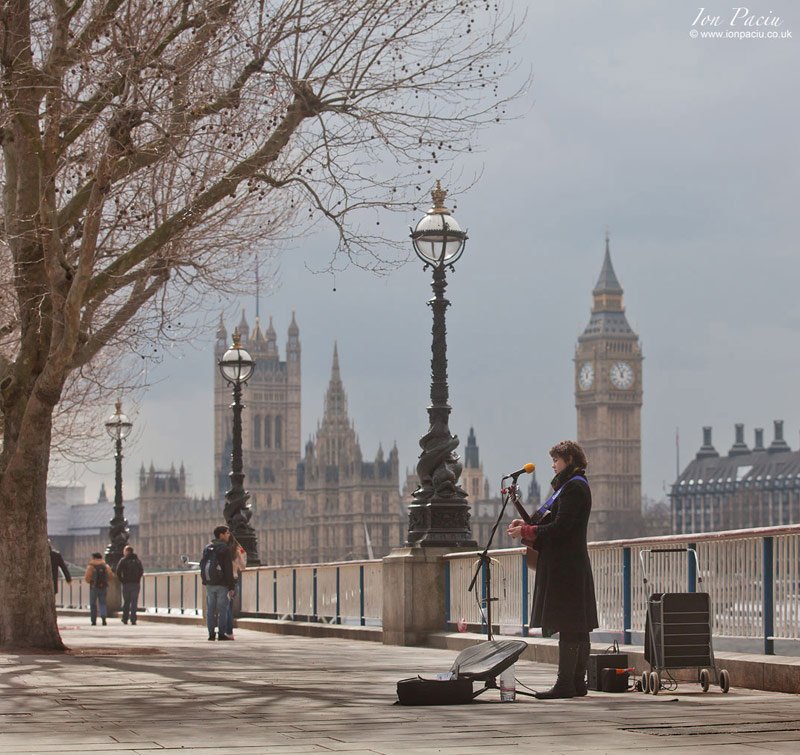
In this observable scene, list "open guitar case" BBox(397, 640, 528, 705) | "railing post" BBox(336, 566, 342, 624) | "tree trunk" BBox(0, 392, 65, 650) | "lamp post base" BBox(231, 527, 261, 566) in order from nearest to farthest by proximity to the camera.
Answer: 1. "open guitar case" BBox(397, 640, 528, 705)
2. "tree trunk" BBox(0, 392, 65, 650)
3. "railing post" BBox(336, 566, 342, 624)
4. "lamp post base" BBox(231, 527, 261, 566)

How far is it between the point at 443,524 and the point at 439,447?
2.76 ft

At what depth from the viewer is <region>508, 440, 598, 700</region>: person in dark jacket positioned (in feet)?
35.6

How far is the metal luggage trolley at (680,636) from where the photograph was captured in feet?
37.2

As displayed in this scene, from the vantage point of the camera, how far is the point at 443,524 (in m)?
19.4

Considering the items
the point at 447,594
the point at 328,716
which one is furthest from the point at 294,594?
the point at 328,716

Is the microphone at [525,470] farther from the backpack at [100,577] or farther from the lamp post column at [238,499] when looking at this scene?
the backpack at [100,577]

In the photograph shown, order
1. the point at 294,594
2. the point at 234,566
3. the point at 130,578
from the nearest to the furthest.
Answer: the point at 234,566, the point at 294,594, the point at 130,578

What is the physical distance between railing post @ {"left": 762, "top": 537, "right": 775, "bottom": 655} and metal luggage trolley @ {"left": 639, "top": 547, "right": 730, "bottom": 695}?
0.80 metres

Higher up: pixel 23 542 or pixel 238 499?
pixel 238 499

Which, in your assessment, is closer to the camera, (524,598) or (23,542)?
(524,598)

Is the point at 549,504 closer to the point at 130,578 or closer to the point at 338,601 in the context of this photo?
the point at 338,601

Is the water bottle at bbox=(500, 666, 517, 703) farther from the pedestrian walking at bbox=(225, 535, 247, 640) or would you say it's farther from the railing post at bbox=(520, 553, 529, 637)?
the pedestrian walking at bbox=(225, 535, 247, 640)

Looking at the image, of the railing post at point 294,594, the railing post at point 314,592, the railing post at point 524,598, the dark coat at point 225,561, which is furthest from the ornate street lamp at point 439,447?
the railing post at point 294,594

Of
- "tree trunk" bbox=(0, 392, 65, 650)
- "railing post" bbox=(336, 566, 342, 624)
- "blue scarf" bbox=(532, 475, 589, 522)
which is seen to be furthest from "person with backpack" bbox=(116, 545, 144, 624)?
"blue scarf" bbox=(532, 475, 589, 522)
